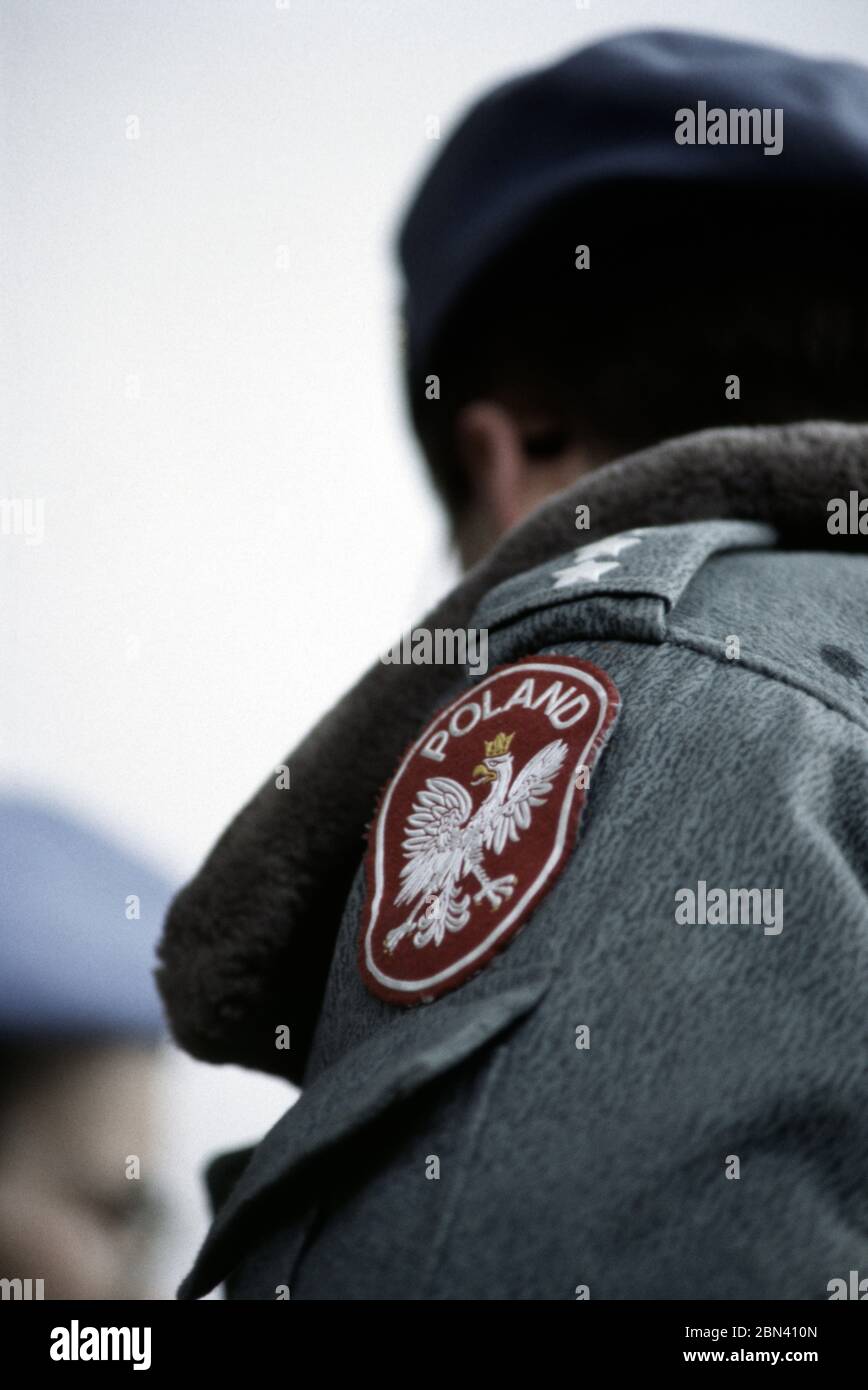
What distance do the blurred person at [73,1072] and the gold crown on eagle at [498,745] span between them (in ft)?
2.17

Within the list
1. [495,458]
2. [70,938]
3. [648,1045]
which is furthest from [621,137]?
[70,938]

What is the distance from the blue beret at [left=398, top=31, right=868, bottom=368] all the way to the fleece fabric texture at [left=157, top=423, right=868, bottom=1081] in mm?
235

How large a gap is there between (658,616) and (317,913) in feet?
0.66

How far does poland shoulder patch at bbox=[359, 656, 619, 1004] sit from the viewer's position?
0.38 metres

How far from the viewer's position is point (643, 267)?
2.19 ft

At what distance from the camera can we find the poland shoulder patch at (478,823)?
1.24 feet

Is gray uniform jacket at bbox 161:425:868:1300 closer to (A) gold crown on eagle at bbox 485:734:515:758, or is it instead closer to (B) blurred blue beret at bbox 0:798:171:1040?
(A) gold crown on eagle at bbox 485:734:515:758

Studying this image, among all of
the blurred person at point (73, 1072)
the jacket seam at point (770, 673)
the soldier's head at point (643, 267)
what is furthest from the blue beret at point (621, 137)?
the blurred person at point (73, 1072)

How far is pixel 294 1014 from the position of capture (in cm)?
54

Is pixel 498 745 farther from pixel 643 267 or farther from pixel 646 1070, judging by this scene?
pixel 643 267

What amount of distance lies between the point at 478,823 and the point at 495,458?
13.9 inches

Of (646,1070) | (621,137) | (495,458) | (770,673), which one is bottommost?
(646,1070)

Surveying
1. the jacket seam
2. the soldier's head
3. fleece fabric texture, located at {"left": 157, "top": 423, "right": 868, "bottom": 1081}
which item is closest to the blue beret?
the soldier's head

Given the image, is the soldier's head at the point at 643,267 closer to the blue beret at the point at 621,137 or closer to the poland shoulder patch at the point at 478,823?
the blue beret at the point at 621,137
